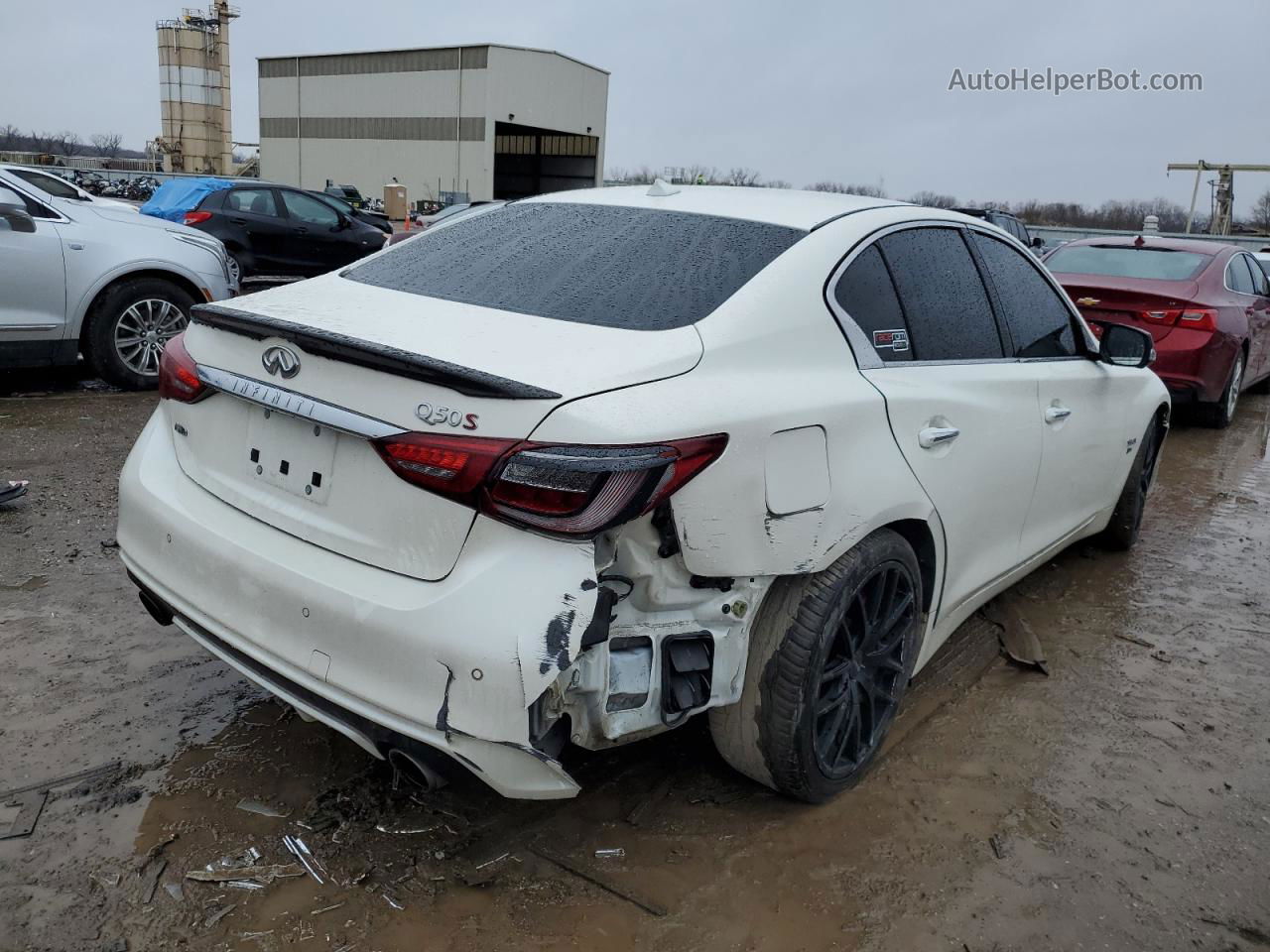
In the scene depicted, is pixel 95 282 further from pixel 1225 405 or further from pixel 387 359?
pixel 1225 405

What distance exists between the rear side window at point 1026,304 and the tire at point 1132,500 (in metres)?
1.09

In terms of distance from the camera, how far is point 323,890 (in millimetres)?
2385

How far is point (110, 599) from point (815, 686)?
276cm

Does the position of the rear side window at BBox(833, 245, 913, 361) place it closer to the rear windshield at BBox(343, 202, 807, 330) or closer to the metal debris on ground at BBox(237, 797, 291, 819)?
the rear windshield at BBox(343, 202, 807, 330)

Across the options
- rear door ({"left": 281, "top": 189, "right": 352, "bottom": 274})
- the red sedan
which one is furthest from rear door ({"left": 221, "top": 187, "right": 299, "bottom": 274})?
the red sedan

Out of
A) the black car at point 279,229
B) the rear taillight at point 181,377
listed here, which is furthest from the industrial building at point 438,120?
the rear taillight at point 181,377

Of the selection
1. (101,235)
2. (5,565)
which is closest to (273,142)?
(101,235)

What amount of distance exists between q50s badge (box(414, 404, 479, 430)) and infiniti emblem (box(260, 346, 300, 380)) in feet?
1.31

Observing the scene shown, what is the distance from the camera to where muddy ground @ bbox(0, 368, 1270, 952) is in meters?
2.34

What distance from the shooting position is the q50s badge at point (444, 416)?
6.84ft

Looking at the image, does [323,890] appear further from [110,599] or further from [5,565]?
[5,565]

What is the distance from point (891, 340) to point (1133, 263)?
263 inches

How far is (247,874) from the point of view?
2430 mm

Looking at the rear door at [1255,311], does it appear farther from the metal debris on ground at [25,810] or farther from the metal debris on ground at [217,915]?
the metal debris on ground at [25,810]
